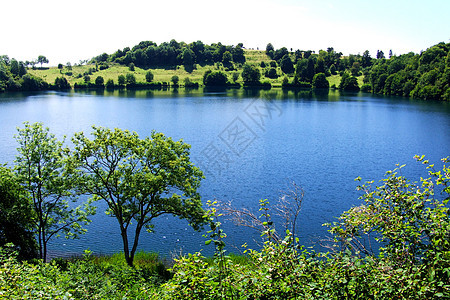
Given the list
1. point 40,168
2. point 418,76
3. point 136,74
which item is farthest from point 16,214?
point 136,74

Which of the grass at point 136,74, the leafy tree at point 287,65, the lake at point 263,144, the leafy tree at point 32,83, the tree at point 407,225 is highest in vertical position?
the leafy tree at point 287,65

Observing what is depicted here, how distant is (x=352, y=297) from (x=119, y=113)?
262ft

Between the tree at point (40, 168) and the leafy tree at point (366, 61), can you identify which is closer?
the tree at point (40, 168)

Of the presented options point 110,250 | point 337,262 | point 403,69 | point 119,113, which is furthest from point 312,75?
point 337,262

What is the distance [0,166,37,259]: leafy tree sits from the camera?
66.3ft

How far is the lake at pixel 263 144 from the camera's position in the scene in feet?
87.5

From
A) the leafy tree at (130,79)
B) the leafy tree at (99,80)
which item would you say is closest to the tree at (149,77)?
the leafy tree at (130,79)

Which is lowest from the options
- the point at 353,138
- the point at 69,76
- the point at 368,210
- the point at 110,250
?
the point at 110,250

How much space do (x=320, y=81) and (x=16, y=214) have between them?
6074 inches

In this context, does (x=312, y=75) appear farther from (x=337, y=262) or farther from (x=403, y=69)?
(x=337, y=262)

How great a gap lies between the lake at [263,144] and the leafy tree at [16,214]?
348 centimetres

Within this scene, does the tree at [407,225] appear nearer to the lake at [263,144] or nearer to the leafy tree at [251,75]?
the lake at [263,144]

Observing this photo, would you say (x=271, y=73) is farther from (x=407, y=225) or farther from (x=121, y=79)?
(x=407, y=225)

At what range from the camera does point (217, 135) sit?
189 ft
